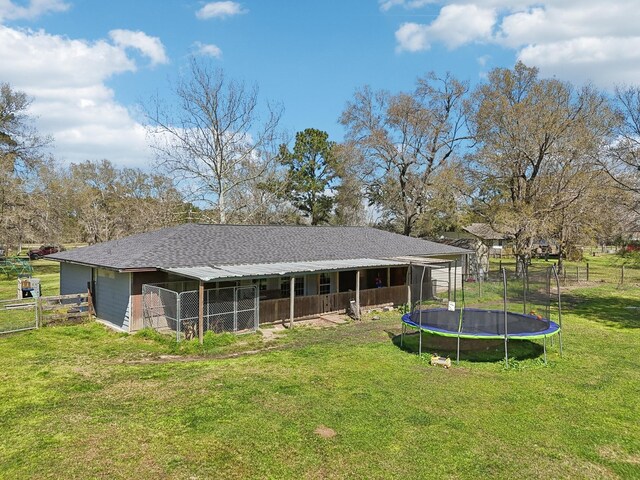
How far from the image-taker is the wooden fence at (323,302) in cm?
1767

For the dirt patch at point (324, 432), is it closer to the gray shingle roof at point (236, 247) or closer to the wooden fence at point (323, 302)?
the wooden fence at point (323, 302)

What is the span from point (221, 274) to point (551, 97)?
82.3 ft

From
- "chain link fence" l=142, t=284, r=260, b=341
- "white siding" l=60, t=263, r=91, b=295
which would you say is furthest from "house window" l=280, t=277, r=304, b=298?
"white siding" l=60, t=263, r=91, b=295

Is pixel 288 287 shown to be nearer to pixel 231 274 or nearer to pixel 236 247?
pixel 236 247

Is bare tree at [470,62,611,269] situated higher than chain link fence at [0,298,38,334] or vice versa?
bare tree at [470,62,611,269]

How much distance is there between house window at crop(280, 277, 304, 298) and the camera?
1997 cm

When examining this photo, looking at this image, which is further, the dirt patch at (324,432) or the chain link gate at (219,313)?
the chain link gate at (219,313)

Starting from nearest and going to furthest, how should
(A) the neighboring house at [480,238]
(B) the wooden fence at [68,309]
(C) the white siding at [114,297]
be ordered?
(C) the white siding at [114,297], (B) the wooden fence at [68,309], (A) the neighboring house at [480,238]

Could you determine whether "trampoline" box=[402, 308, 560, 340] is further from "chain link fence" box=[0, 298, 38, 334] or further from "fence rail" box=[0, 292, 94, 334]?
"chain link fence" box=[0, 298, 38, 334]

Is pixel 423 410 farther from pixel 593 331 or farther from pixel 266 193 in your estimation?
pixel 266 193

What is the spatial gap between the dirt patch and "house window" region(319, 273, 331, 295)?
Result: 13.4m

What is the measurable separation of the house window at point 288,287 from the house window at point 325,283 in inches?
49.6

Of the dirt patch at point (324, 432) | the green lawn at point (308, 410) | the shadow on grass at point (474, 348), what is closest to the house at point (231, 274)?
the green lawn at point (308, 410)

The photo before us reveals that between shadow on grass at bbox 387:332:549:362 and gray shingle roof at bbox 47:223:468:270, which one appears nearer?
shadow on grass at bbox 387:332:549:362
